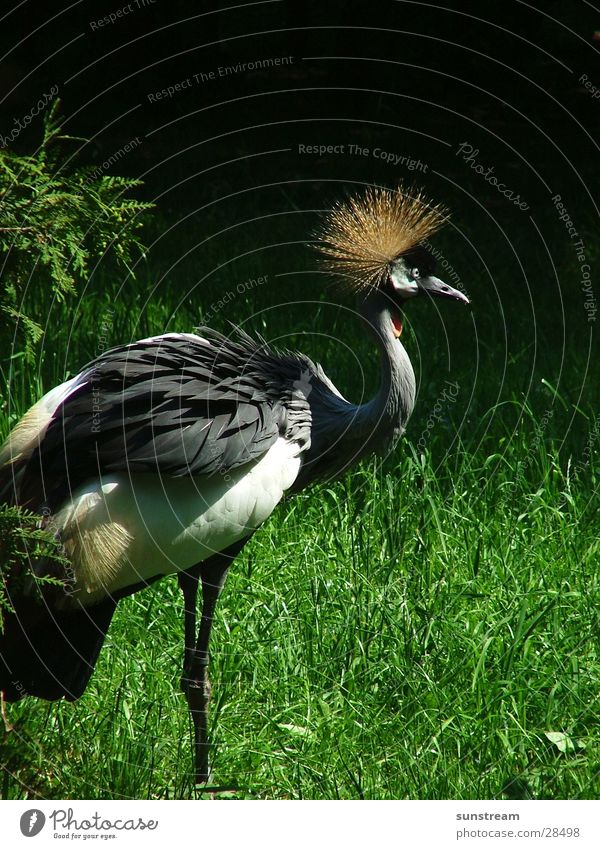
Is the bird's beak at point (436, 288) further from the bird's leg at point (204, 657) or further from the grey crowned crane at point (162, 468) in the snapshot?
the bird's leg at point (204, 657)

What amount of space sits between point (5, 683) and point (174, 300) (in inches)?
90.1

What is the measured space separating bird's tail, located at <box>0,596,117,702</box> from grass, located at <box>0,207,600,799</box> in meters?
0.10

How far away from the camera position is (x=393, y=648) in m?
2.88

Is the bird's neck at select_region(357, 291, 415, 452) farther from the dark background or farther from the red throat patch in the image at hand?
the dark background

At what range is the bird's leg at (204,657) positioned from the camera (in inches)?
108

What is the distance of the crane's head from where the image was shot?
9.61 ft

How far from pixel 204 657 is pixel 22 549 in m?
0.60

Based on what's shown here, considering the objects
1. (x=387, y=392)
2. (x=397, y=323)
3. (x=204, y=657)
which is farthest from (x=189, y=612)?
(x=397, y=323)

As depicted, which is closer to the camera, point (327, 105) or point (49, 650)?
point (49, 650)

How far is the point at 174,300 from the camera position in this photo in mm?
4562
